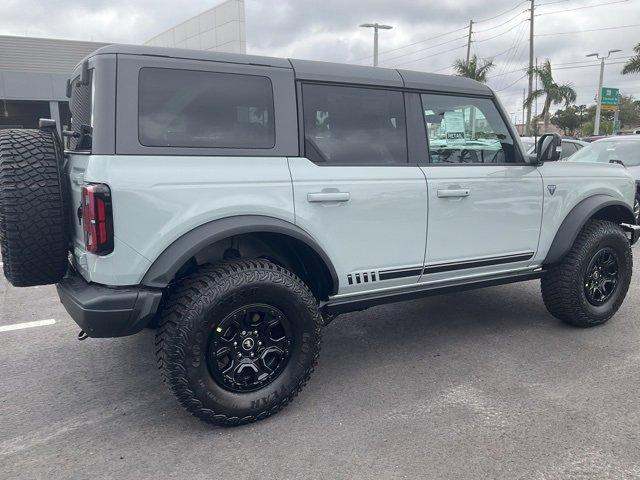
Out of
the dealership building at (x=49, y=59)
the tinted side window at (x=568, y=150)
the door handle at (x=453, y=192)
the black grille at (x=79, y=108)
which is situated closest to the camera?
the black grille at (x=79, y=108)

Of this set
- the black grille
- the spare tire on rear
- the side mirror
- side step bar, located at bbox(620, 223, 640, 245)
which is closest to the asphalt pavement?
side step bar, located at bbox(620, 223, 640, 245)

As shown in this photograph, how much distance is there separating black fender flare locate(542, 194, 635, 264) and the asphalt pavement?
2.24ft

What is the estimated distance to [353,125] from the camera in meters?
3.26

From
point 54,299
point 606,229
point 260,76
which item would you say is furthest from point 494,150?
point 54,299

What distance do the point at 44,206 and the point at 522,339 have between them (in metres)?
3.49

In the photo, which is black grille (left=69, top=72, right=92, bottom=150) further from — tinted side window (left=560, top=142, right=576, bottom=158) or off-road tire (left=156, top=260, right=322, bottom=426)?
tinted side window (left=560, top=142, right=576, bottom=158)

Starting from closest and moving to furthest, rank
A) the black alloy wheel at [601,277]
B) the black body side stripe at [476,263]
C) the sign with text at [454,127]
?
the black body side stripe at [476,263], the sign with text at [454,127], the black alloy wheel at [601,277]

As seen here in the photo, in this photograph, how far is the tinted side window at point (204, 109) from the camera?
265 centimetres

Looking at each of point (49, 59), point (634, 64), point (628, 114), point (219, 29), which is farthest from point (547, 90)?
point (628, 114)

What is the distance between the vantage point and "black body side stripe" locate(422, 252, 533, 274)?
11.6 ft

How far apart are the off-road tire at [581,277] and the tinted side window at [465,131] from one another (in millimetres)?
922

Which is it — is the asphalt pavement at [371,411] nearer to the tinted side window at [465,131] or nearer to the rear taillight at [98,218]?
the rear taillight at [98,218]

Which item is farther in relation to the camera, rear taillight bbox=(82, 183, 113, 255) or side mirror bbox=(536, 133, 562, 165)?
side mirror bbox=(536, 133, 562, 165)

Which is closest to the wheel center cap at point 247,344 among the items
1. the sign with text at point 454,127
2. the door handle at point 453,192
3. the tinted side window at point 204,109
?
the tinted side window at point 204,109
